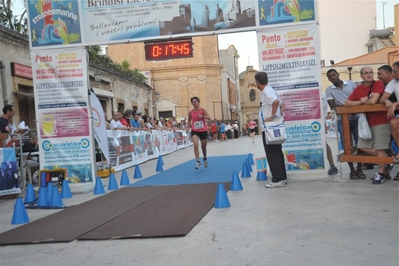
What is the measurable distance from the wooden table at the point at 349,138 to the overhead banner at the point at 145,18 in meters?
1.87

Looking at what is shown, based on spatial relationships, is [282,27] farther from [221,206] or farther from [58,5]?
[58,5]

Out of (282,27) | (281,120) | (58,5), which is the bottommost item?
(281,120)

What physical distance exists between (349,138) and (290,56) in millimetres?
1862

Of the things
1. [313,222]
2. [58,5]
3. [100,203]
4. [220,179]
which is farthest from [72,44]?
[313,222]

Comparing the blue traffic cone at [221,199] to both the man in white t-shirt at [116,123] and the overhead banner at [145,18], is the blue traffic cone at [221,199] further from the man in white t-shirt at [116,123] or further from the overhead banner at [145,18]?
the man in white t-shirt at [116,123]

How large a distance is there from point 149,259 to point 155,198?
3.23m

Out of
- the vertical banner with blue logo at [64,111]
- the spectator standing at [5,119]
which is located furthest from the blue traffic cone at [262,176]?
the spectator standing at [5,119]

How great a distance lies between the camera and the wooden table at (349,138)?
6.89 metres

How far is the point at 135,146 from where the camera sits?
14.7m

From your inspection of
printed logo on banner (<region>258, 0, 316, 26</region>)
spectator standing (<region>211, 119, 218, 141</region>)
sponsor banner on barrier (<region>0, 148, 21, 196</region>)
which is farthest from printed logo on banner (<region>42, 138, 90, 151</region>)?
spectator standing (<region>211, 119, 218, 141</region>)

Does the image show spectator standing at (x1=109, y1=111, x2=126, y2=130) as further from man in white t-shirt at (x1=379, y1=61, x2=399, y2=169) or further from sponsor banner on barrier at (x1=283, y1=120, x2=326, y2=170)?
man in white t-shirt at (x1=379, y1=61, x2=399, y2=169)

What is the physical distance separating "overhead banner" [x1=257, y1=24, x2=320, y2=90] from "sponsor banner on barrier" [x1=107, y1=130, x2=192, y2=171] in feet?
19.0

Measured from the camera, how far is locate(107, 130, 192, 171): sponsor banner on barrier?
12.6 metres

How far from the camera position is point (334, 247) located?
152 inches
